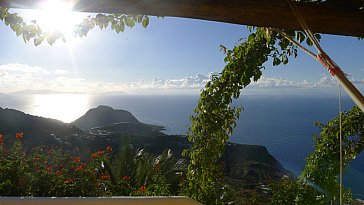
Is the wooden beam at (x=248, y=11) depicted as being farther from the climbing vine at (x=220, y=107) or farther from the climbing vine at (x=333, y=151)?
the climbing vine at (x=333, y=151)

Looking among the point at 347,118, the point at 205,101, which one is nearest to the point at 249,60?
the point at 205,101

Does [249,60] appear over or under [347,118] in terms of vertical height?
over

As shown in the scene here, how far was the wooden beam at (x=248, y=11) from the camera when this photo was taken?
1.08m

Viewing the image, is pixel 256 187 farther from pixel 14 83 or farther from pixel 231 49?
pixel 14 83

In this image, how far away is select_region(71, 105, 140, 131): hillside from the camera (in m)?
14.4

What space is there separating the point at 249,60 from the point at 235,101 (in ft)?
1.29

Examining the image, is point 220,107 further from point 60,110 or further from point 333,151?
point 60,110

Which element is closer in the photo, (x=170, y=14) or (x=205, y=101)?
(x=170, y=14)

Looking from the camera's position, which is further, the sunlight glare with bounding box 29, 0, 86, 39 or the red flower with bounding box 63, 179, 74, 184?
the red flower with bounding box 63, 179, 74, 184

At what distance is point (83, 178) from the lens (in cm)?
348

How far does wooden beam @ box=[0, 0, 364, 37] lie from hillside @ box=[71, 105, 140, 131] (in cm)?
1326

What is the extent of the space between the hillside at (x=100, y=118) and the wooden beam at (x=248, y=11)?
13.3 meters

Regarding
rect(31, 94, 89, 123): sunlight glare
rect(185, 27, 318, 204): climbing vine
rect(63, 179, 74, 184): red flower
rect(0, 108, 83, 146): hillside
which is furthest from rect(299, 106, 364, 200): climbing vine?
rect(31, 94, 89, 123): sunlight glare

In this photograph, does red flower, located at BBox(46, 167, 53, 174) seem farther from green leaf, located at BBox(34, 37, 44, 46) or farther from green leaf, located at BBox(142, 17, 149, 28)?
green leaf, located at BBox(142, 17, 149, 28)
